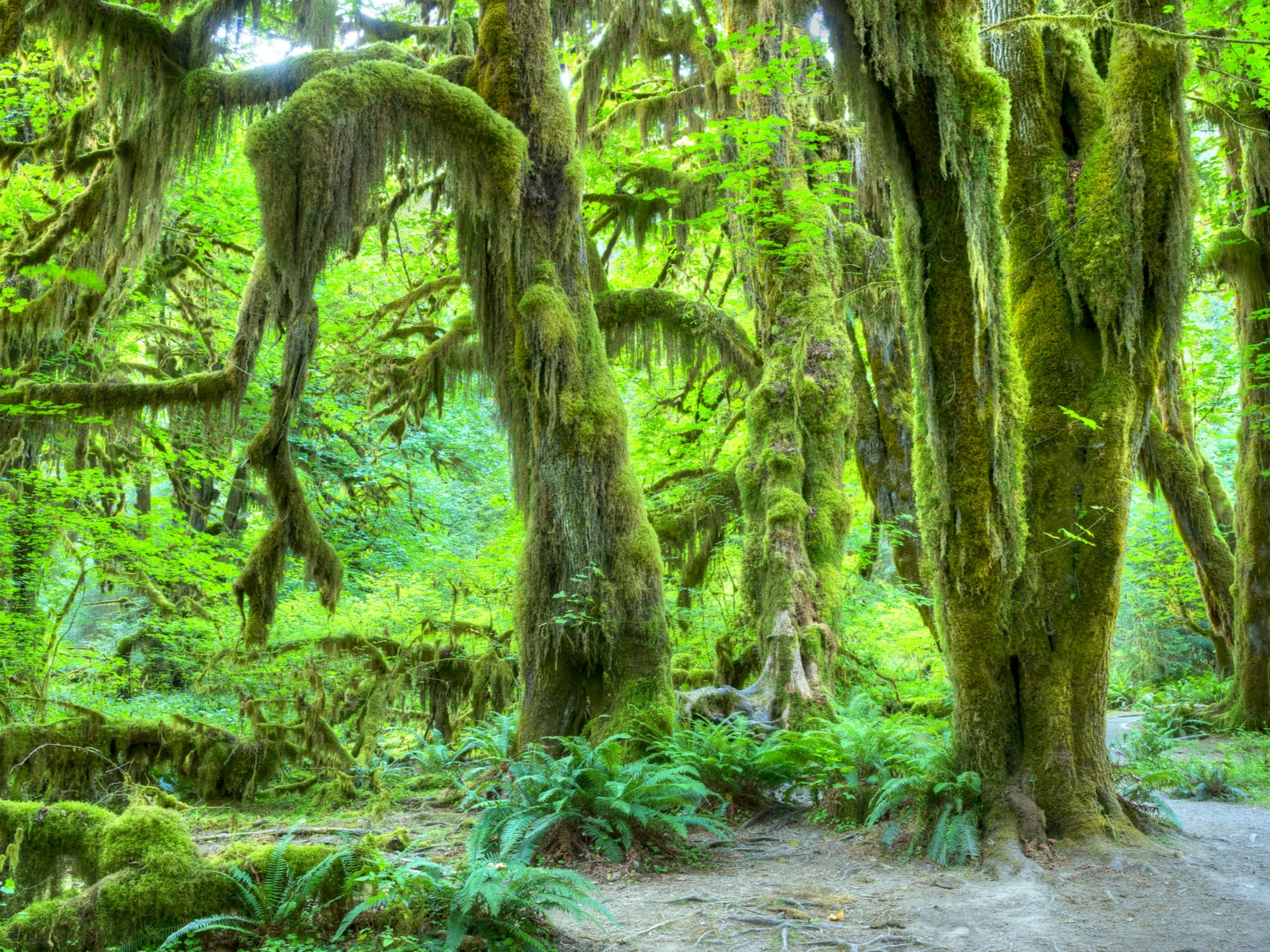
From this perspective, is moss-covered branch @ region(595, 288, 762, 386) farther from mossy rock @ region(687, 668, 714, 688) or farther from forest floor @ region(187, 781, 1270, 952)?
forest floor @ region(187, 781, 1270, 952)

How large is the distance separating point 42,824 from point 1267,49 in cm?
1088

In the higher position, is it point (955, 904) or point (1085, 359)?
point (1085, 359)

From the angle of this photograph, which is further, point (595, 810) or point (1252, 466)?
point (1252, 466)

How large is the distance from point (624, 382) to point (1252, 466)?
31.3 ft

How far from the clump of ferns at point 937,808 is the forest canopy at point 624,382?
0.22 ft

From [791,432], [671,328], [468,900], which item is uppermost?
[671,328]

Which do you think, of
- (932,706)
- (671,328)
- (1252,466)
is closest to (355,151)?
(671,328)

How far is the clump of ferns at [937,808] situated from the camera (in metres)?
5.59

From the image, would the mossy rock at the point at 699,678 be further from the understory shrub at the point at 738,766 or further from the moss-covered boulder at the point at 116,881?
the moss-covered boulder at the point at 116,881

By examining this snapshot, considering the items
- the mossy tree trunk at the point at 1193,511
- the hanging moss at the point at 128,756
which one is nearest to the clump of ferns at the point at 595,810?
the hanging moss at the point at 128,756

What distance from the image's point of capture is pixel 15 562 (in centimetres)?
1172

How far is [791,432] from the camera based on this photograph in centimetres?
1009

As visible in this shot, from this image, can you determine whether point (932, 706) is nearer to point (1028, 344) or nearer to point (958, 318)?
point (1028, 344)

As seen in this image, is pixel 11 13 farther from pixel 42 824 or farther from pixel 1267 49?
pixel 1267 49
